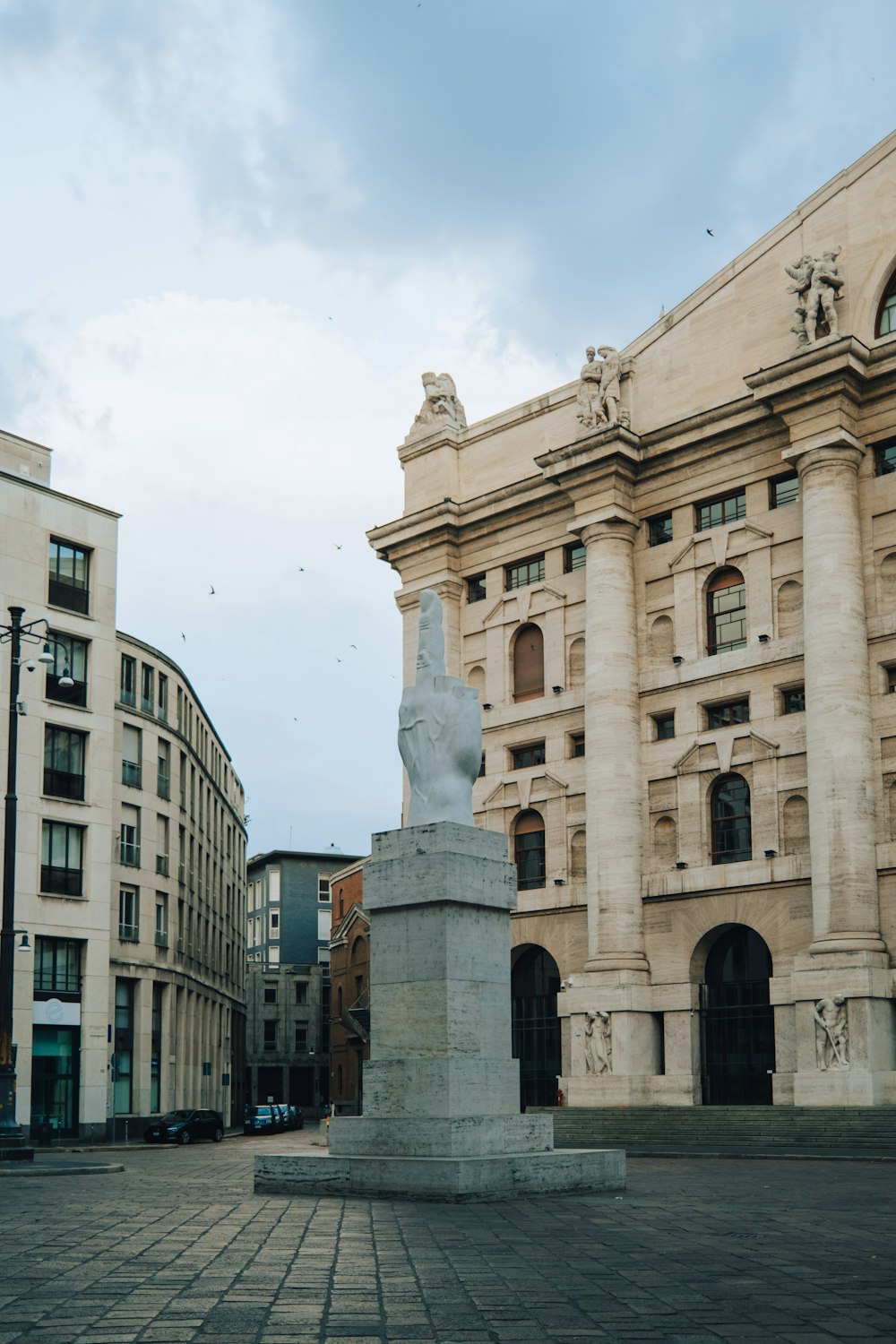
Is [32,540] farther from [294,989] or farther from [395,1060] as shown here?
[294,989]

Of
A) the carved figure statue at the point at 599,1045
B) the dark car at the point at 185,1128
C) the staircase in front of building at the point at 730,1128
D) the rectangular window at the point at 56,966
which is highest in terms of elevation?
the rectangular window at the point at 56,966

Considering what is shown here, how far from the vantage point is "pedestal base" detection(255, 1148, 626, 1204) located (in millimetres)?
18078

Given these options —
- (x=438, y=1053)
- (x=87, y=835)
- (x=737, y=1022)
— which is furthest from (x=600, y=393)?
(x=438, y=1053)

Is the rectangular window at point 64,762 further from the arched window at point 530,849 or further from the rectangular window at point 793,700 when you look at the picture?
the rectangular window at point 793,700

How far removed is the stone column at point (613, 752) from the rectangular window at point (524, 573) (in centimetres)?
355

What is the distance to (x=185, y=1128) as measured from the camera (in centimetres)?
5209

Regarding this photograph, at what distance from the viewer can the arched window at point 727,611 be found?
4778 centimetres

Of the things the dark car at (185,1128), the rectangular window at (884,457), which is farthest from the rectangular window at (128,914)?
the rectangular window at (884,457)

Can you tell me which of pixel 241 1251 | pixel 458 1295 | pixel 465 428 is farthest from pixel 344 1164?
pixel 465 428

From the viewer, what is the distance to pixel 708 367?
165 feet

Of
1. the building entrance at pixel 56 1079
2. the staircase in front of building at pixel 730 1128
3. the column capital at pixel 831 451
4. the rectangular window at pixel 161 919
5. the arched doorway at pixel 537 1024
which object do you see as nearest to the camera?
the staircase in front of building at pixel 730 1128

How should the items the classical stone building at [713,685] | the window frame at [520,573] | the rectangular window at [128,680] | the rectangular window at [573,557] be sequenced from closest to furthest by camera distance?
the classical stone building at [713,685] → the rectangular window at [573,557] → the window frame at [520,573] → the rectangular window at [128,680]

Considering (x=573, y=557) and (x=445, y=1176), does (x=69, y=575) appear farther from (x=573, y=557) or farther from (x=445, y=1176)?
(x=445, y=1176)

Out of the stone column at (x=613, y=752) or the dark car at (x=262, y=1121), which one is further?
the dark car at (x=262, y=1121)
